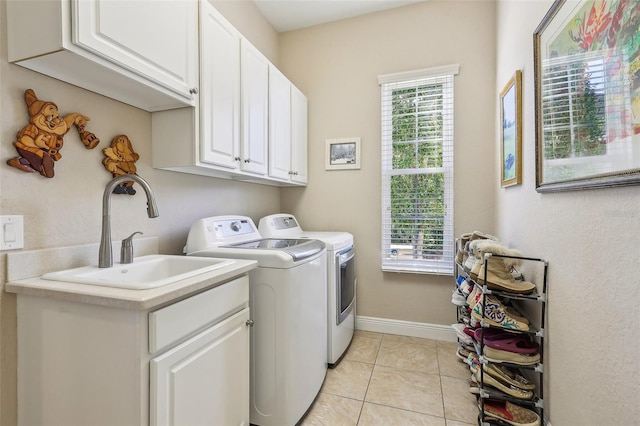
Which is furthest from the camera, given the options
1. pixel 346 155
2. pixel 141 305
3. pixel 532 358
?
pixel 346 155

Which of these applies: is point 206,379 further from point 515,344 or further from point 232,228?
point 515,344

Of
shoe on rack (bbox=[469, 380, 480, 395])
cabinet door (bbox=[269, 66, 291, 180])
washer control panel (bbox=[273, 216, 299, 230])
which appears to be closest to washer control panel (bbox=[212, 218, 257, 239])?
washer control panel (bbox=[273, 216, 299, 230])

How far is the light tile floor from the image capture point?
1611 millimetres

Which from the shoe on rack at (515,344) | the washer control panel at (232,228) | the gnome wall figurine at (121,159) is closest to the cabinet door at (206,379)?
the washer control panel at (232,228)

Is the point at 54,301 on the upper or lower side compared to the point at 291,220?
lower

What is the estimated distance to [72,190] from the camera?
119 cm

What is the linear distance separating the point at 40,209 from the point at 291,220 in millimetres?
1753

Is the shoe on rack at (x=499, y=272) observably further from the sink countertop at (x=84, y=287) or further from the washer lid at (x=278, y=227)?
the washer lid at (x=278, y=227)

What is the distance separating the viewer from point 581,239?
1126 mm

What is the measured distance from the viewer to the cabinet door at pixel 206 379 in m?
0.89

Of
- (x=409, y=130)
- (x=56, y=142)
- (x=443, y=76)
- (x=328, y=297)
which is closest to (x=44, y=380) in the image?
(x=56, y=142)

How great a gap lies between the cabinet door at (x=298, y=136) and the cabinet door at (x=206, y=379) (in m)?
1.54

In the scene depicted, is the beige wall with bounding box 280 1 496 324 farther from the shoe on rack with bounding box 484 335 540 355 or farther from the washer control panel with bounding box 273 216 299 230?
the shoe on rack with bounding box 484 335 540 355

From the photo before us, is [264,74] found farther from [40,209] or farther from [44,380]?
[44,380]
